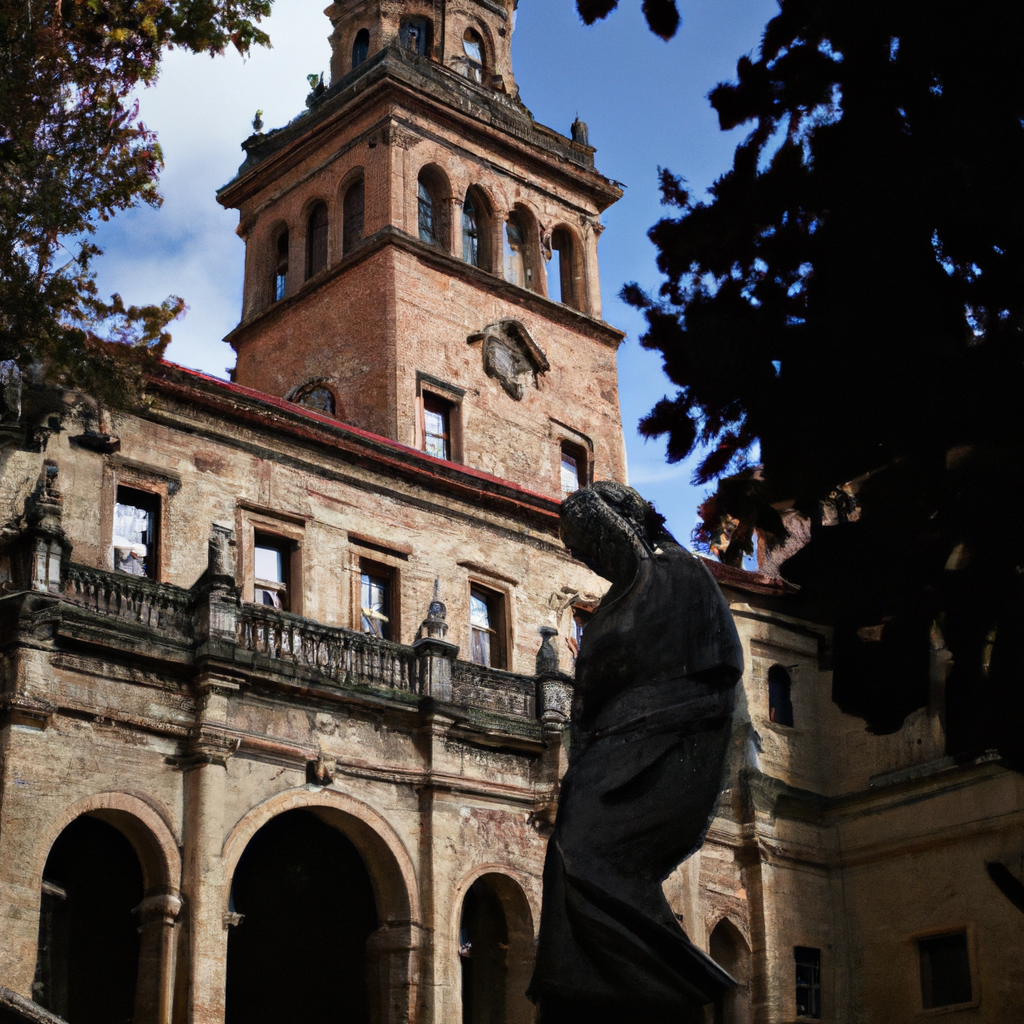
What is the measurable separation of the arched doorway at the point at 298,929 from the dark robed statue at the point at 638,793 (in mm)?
15023

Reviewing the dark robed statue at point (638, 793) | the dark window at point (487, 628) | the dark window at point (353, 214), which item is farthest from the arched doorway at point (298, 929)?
the dark robed statue at point (638, 793)

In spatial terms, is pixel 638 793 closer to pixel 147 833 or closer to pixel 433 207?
pixel 147 833

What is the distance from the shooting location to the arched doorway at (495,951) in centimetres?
2072

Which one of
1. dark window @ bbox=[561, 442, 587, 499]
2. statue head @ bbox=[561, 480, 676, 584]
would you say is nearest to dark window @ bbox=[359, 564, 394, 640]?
dark window @ bbox=[561, 442, 587, 499]

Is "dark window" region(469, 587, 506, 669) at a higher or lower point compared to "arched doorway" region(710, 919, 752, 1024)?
higher

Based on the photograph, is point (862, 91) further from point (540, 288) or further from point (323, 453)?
point (540, 288)

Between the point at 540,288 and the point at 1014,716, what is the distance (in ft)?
82.9

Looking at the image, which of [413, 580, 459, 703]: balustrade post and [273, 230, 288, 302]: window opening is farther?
[273, 230, 288, 302]: window opening

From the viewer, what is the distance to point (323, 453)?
2262 centimetres

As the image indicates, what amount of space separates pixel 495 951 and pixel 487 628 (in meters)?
4.96

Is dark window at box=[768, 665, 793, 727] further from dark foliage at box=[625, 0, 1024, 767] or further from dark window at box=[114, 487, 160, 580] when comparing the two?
dark foliage at box=[625, 0, 1024, 767]

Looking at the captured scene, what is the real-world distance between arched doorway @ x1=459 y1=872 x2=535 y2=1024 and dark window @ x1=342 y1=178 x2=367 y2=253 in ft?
46.3

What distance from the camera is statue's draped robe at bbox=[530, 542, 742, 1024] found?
508 cm

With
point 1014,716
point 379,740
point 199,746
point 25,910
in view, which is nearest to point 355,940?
point 379,740
